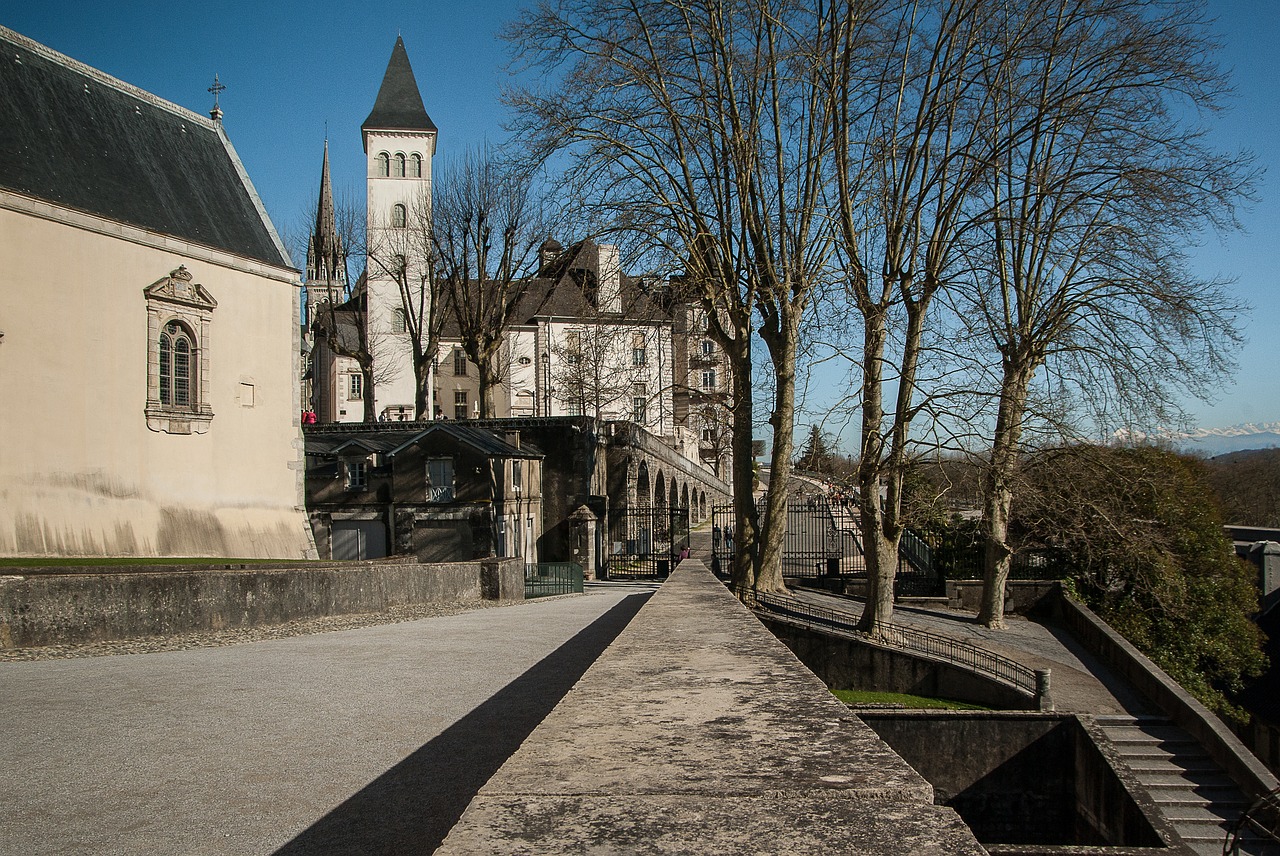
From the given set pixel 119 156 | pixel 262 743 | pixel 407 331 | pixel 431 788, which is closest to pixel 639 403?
pixel 119 156

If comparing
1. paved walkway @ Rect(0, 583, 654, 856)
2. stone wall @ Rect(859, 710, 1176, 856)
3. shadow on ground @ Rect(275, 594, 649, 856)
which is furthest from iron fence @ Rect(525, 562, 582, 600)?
shadow on ground @ Rect(275, 594, 649, 856)

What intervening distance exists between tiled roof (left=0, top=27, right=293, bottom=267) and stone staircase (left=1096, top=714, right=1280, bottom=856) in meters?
22.2

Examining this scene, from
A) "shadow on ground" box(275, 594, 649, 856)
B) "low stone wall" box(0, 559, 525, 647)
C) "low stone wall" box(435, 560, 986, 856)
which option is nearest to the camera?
"low stone wall" box(435, 560, 986, 856)

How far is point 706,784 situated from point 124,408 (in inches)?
871

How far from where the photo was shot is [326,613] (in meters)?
14.8

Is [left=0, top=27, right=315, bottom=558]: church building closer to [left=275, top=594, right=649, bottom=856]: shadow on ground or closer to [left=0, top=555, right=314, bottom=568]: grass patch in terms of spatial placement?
[left=0, top=555, right=314, bottom=568]: grass patch

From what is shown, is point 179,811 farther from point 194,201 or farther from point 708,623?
point 194,201

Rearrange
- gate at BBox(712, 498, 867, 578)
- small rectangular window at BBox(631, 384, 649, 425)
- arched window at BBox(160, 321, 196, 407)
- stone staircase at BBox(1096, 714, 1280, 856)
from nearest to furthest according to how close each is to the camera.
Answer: stone staircase at BBox(1096, 714, 1280, 856)
small rectangular window at BBox(631, 384, 649, 425)
arched window at BBox(160, 321, 196, 407)
gate at BBox(712, 498, 867, 578)

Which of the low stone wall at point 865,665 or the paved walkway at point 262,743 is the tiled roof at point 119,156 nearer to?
the paved walkway at point 262,743

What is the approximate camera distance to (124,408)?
70.9ft

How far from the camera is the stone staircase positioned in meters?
15.7

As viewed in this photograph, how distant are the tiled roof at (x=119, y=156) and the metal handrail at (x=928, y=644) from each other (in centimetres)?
1587

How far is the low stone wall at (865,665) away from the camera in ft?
60.8

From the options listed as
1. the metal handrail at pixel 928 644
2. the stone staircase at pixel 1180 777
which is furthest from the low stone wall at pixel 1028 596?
the stone staircase at pixel 1180 777
